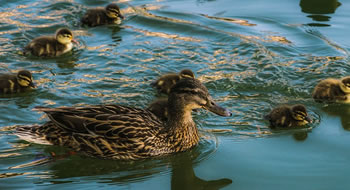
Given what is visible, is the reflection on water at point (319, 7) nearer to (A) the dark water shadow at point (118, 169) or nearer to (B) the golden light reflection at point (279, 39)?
(B) the golden light reflection at point (279, 39)

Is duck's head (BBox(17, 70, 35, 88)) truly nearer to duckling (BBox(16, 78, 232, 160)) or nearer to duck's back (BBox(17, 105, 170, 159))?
duckling (BBox(16, 78, 232, 160))

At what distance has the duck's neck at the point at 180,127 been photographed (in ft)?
14.4

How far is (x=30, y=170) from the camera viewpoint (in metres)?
4.07

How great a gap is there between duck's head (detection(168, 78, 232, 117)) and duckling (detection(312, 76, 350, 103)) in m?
1.27

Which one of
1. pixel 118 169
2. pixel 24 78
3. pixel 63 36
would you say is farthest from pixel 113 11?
pixel 118 169

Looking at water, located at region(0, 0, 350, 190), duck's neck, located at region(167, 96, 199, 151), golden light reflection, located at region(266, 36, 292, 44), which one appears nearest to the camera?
water, located at region(0, 0, 350, 190)

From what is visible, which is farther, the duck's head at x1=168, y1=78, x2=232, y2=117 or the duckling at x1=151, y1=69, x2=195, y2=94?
the duckling at x1=151, y1=69, x2=195, y2=94

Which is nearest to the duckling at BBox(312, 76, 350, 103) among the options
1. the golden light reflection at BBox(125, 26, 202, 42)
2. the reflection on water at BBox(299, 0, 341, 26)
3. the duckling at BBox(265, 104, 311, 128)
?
the duckling at BBox(265, 104, 311, 128)

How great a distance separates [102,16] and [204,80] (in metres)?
2.12

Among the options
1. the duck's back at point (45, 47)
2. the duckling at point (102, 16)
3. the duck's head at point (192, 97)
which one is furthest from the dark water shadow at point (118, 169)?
the duckling at point (102, 16)

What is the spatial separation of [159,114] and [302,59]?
187 cm

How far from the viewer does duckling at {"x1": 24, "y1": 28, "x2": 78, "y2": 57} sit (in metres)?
6.27

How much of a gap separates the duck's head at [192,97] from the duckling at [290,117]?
0.62 meters

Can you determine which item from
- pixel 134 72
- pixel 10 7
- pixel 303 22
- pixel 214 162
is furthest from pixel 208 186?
pixel 10 7
